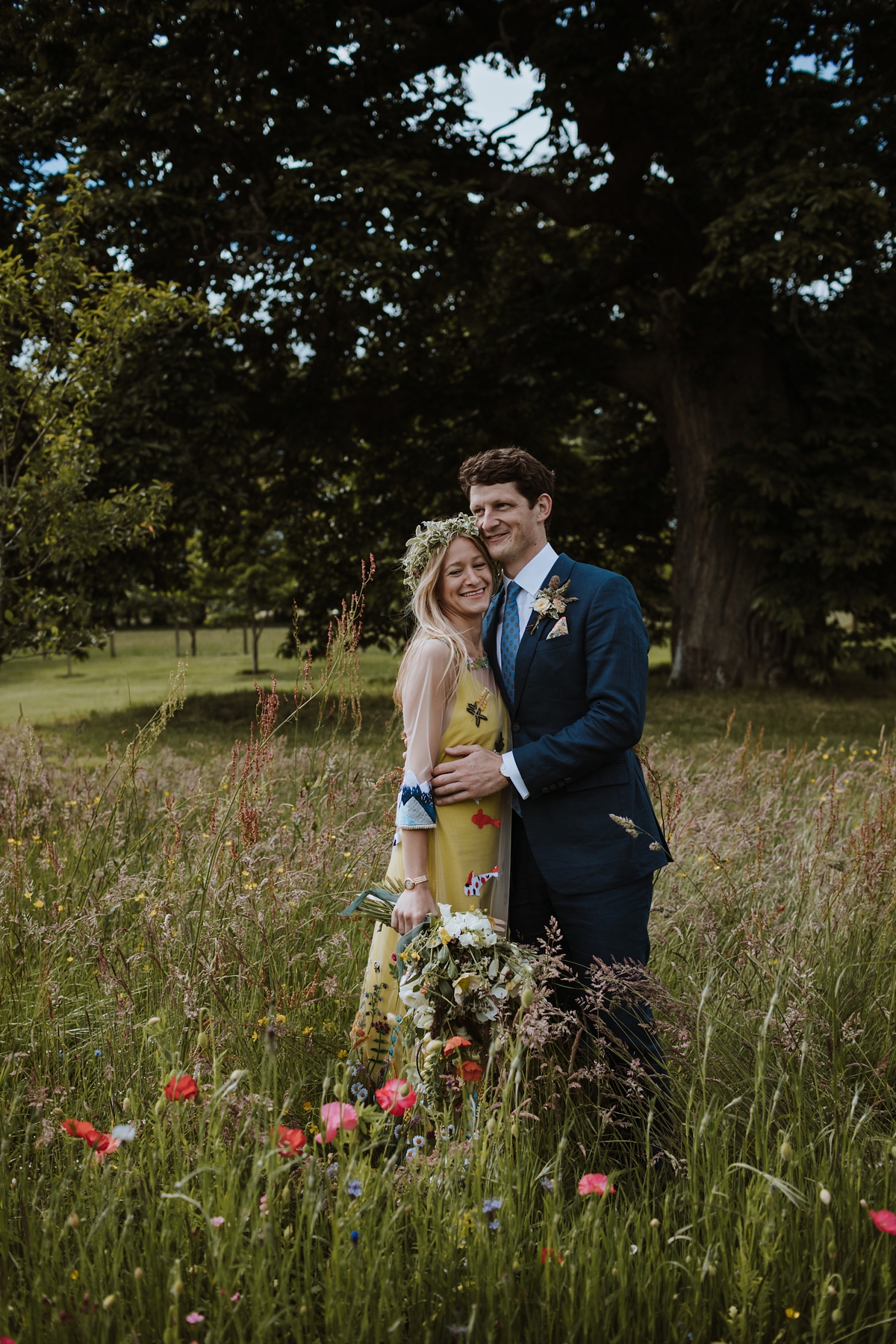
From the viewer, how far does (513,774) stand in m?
2.47

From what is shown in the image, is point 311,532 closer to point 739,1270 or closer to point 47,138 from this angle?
point 47,138

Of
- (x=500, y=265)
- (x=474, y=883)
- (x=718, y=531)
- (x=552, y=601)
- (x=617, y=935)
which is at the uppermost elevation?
(x=500, y=265)

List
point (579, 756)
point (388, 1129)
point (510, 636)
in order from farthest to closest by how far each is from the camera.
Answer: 1. point (510, 636)
2. point (579, 756)
3. point (388, 1129)

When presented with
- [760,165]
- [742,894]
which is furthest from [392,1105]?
[760,165]

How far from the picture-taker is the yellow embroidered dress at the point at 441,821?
8.28ft

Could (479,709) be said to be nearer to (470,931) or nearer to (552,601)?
(552,601)

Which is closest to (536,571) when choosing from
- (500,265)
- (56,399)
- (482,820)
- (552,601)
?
(552,601)

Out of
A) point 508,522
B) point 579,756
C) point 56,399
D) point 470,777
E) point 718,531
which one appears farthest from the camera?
point 718,531

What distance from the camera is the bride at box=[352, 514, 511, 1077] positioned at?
252 cm

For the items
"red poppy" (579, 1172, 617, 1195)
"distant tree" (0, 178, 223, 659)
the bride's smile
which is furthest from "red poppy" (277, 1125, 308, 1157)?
"distant tree" (0, 178, 223, 659)

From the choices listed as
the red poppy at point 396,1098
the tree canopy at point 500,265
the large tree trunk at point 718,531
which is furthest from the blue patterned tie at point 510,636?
the large tree trunk at point 718,531

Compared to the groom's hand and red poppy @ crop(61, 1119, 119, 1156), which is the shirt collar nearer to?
the groom's hand

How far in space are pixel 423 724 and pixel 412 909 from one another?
1.66 ft

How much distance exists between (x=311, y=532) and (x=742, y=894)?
1326cm
